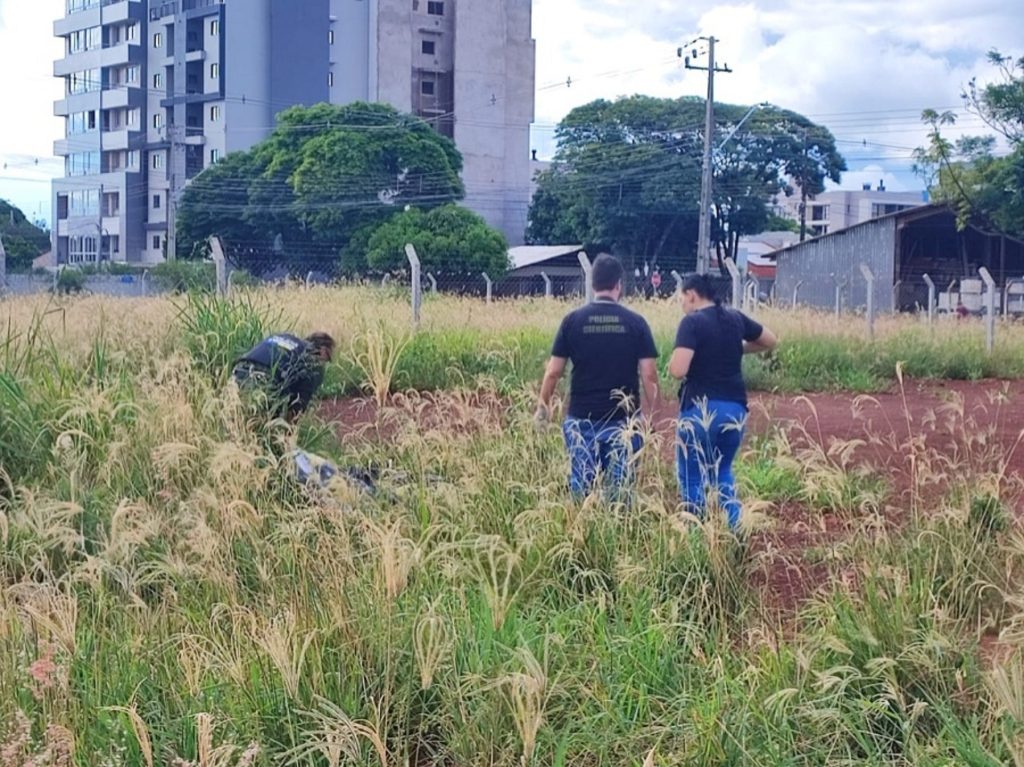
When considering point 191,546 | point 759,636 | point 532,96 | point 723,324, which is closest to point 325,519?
point 191,546

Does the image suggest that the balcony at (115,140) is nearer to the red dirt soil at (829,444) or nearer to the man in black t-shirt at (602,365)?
A: the red dirt soil at (829,444)

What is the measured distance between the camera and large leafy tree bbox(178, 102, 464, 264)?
43969 mm

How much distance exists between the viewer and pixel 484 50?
64750 millimetres

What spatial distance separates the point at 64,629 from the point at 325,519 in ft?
4.75

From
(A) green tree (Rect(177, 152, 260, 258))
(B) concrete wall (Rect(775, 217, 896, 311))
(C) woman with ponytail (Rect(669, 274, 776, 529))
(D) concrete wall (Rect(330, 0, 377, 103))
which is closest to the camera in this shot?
(C) woman with ponytail (Rect(669, 274, 776, 529))

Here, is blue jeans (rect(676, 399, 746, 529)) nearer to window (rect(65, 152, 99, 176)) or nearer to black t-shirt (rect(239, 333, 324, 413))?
black t-shirt (rect(239, 333, 324, 413))

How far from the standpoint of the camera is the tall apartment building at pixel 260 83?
61.2 m

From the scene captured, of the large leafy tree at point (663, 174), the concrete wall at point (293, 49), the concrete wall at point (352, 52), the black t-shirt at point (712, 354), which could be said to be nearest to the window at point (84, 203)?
the concrete wall at point (293, 49)

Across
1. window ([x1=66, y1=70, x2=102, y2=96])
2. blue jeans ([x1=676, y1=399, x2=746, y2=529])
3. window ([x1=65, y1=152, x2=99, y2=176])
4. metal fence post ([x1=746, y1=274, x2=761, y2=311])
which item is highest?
window ([x1=66, y1=70, x2=102, y2=96])

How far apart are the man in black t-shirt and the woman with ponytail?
8.6 inches

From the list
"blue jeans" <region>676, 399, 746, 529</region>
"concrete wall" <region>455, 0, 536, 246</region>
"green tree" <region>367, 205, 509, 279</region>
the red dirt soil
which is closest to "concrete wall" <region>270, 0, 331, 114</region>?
"concrete wall" <region>455, 0, 536, 246</region>

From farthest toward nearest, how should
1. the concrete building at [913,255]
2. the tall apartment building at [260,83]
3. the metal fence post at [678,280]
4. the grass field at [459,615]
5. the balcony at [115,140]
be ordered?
the balcony at [115,140]
the tall apartment building at [260,83]
the concrete building at [913,255]
the metal fence post at [678,280]
the grass field at [459,615]

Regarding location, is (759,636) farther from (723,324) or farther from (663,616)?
(723,324)

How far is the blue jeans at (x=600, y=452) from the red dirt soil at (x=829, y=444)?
1.60ft
